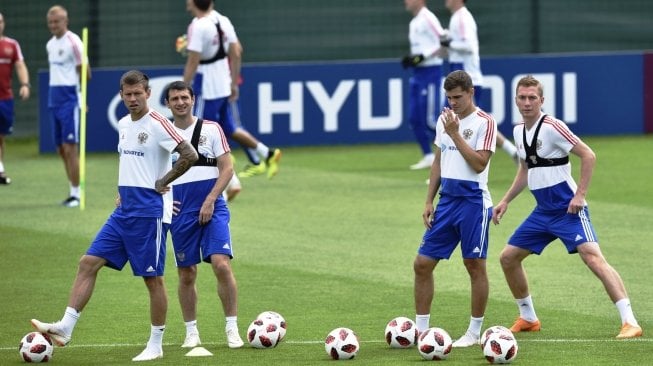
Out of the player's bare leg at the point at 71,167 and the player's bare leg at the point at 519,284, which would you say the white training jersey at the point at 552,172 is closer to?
the player's bare leg at the point at 519,284

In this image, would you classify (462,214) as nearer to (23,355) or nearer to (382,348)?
(382,348)

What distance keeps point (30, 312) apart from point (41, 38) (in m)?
14.3

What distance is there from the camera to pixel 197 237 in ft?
35.3

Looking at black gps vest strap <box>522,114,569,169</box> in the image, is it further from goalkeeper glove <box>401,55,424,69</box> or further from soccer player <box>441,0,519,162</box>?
goalkeeper glove <box>401,55,424,69</box>

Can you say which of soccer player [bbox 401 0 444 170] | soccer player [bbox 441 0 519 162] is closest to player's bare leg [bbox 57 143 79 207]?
soccer player [bbox 401 0 444 170]

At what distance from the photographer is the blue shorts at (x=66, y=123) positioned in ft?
59.2

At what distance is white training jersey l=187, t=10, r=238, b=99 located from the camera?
17.8 metres

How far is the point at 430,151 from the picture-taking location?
67.1 ft

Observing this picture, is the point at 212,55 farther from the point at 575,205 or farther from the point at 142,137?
the point at 575,205

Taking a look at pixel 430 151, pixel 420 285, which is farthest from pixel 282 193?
pixel 420 285

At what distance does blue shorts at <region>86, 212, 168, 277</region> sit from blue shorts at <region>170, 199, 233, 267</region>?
265 mm

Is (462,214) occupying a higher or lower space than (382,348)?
higher

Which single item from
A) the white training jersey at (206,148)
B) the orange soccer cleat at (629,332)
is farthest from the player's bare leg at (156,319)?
the orange soccer cleat at (629,332)

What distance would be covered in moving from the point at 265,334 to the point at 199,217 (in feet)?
3.13
